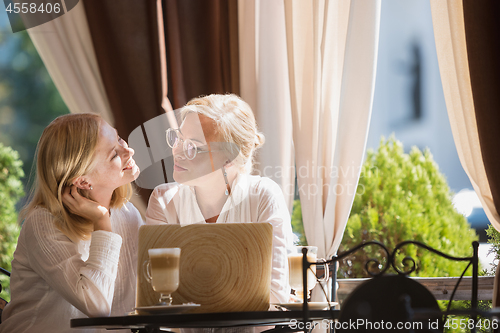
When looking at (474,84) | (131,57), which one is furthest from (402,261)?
(131,57)

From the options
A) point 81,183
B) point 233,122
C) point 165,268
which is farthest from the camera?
point 233,122

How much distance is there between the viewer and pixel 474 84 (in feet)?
7.63

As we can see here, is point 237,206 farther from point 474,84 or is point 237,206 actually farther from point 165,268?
point 474,84

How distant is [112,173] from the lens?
1.72m

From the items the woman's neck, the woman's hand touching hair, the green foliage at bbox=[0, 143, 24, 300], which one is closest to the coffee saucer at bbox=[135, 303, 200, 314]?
the woman's hand touching hair

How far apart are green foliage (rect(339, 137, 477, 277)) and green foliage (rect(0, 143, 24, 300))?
232 centimetres

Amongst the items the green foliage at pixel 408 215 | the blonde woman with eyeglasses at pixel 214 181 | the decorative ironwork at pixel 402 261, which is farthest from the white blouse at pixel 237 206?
the green foliage at pixel 408 215

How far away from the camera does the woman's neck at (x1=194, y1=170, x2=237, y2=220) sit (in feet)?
6.48

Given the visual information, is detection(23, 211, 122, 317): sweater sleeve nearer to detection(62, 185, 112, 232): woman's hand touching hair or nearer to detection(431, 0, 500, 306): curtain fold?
detection(62, 185, 112, 232): woman's hand touching hair

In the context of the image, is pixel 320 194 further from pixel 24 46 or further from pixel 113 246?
pixel 24 46

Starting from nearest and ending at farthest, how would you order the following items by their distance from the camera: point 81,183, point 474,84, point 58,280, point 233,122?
point 58,280 → point 81,183 → point 233,122 → point 474,84

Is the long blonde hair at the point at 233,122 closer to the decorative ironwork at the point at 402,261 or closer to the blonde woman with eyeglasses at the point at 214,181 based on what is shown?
the blonde woman with eyeglasses at the point at 214,181

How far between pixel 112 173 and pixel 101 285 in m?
0.47

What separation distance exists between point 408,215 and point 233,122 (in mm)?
1657
